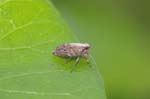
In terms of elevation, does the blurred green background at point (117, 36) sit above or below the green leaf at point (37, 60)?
above

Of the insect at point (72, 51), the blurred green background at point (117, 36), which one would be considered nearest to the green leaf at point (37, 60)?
the insect at point (72, 51)

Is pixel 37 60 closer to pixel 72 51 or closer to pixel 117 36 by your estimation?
pixel 72 51

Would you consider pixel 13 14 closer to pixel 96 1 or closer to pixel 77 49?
pixel 77 49

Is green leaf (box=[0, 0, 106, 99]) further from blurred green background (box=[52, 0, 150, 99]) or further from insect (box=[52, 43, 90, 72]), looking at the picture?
blurred green background (box=[52, 0, 150, 99])

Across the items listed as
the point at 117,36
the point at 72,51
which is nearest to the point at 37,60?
the point at 72,51

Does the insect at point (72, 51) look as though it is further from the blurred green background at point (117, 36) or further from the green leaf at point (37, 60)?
the blurred green background at point (117, 36)

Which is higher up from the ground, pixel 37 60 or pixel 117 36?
pixel 117 36
